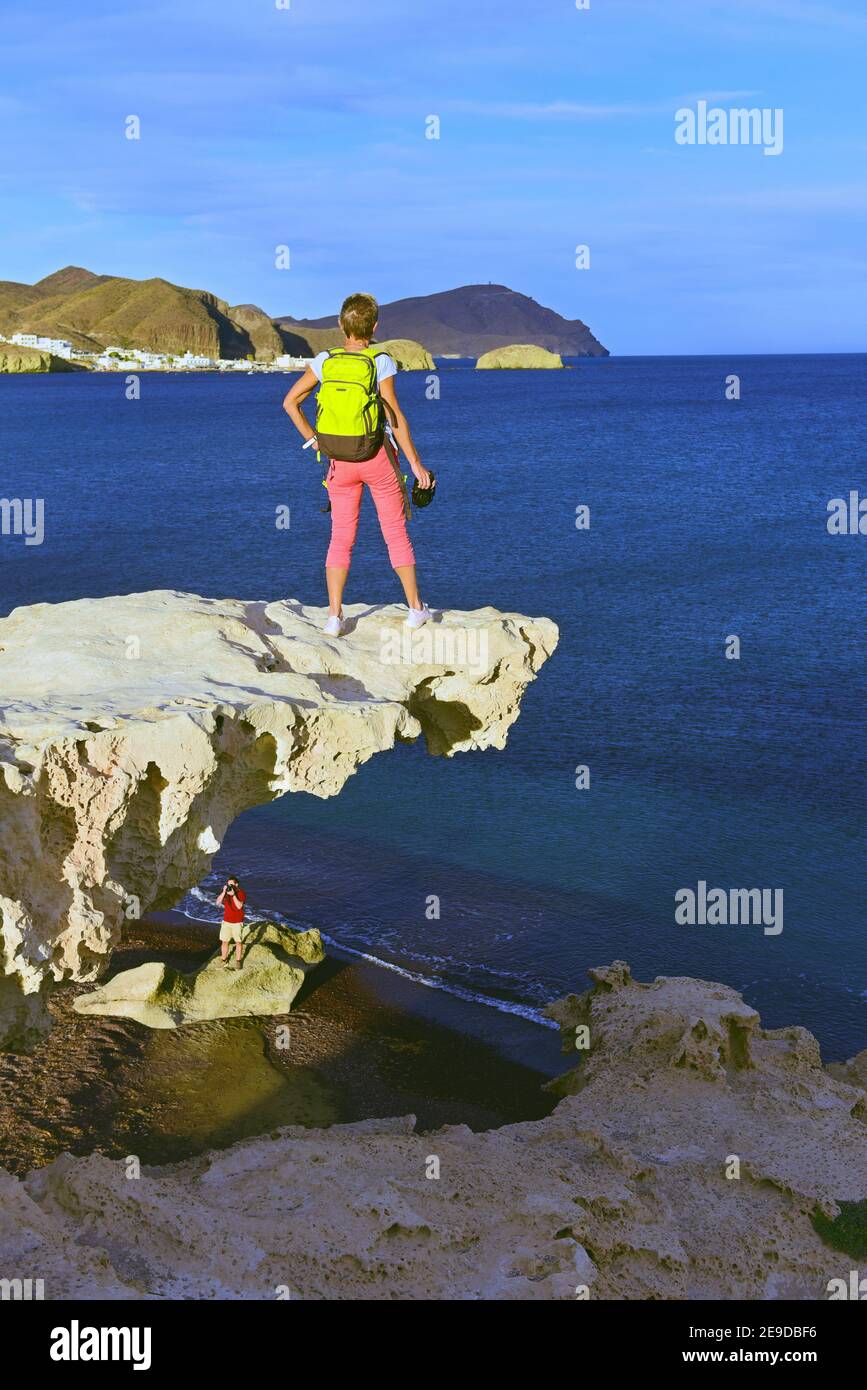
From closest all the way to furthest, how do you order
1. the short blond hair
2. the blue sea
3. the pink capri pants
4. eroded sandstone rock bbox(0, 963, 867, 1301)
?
eroded sandstone rock bbox(0, 963, 867, 1301), the short blond hair, the pink capri pants, the blue sea

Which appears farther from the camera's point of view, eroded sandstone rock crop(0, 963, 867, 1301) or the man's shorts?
the man's shorts

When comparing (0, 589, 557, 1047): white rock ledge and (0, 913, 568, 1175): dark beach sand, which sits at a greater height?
(0, 589, 557, 1047): white rock ledge

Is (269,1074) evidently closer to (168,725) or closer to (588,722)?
(168,725)

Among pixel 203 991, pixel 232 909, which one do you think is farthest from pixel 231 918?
pixel 203 991

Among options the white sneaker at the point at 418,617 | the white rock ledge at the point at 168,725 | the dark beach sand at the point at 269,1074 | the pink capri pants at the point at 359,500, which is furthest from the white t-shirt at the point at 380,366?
the dark beach sand at the point at 269,1074

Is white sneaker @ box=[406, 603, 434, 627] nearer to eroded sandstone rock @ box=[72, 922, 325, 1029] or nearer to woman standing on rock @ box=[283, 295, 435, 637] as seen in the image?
woman standing on rock @ box=[283, 295, 435, 637]

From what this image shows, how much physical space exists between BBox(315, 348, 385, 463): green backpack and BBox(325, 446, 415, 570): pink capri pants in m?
0.25

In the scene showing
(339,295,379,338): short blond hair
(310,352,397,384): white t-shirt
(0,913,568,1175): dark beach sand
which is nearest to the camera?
(339,295,379,338): short blond hair

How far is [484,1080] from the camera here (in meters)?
18.7

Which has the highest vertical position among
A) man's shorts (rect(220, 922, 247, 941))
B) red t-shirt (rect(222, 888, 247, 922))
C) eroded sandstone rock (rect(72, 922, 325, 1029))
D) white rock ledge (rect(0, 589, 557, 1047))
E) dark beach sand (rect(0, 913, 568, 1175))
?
white rock ledge (rect(0, 589, 557, 1047))

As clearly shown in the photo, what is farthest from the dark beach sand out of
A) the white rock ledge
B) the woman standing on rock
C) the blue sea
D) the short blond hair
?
the short blond hair

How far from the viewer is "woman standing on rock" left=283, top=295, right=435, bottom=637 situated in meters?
11.7

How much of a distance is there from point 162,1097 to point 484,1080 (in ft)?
15.0

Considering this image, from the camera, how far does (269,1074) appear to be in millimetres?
18297
